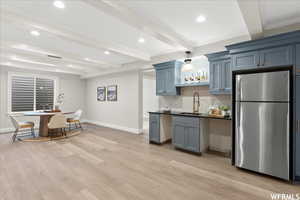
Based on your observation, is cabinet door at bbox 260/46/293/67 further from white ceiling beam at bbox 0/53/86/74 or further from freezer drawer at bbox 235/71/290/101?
white ceiling beam at bbox 0/53/86/74

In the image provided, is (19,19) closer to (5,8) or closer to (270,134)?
(5,8)

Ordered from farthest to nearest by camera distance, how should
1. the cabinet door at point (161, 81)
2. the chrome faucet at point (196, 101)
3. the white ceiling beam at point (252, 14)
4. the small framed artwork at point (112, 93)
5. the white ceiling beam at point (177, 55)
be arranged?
1. the small framed artwork at point (112, 93)
2. the cabinet door at point (161, 81)
3. the chrome faucet at point (196, 101)
4. the white ceiling beam at point (177, 55)
5. the white ceiling beam at point (252, 14)

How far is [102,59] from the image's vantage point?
5438 mm

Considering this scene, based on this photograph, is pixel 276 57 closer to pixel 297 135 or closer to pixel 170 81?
pixel 297 135

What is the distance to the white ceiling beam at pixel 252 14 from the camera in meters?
1.87

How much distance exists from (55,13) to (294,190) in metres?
4.68

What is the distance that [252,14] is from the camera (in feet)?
6.94

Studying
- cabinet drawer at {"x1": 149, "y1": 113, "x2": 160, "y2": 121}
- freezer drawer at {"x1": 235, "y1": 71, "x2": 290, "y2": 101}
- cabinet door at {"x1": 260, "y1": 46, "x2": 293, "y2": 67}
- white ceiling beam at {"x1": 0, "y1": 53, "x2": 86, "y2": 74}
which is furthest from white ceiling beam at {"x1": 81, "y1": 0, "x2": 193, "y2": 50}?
white ceiling beam at {"x1": 0, "y1": 53, "x2": 86, "y2": 74}

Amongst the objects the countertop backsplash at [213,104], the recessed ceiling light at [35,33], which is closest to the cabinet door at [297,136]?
the countertop backsplash at [213,104]

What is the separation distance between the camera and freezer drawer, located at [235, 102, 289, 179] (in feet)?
7.95

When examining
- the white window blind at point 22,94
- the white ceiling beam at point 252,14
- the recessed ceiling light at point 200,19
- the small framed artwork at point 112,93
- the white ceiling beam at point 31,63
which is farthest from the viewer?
the small framed artwork at point 112,93

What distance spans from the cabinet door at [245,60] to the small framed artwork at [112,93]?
487 centimetres

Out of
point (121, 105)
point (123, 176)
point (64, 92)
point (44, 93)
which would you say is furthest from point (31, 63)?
point (123, 176)

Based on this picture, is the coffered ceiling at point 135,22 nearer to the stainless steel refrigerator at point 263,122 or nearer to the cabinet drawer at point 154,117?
the stainless steel refrigerator at point 263,122
